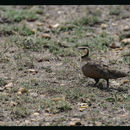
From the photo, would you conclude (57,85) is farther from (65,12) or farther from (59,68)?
(65,12)

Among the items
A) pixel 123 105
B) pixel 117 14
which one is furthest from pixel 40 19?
pixel 123 105

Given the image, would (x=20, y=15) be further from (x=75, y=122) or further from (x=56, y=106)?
(x=75, y=122)

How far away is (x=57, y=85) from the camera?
9633 mm

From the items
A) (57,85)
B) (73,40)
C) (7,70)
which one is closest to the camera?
(57,85)

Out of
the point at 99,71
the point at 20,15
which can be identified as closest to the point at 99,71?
the point at 99,71

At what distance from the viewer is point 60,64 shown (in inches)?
427

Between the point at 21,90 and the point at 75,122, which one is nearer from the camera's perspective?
the point at 75,122

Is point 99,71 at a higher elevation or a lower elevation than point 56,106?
higher

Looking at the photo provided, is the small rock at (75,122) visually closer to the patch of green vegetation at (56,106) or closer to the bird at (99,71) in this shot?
the patch of green vegetation at (56,106)

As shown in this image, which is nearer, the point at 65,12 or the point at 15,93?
the point at 15,93

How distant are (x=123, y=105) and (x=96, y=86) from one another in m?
1.10

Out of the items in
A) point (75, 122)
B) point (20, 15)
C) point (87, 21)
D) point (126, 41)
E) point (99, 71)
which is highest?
point (20, 15)

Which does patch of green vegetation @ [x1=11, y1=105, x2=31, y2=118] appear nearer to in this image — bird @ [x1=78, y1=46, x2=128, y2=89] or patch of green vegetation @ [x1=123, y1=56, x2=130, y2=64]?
bird @ [x1=78, y1=46, x2=128, y2=89]

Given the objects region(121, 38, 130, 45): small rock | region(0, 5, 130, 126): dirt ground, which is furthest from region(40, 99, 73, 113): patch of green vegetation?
region(121, 38, 130, 45): small rock
